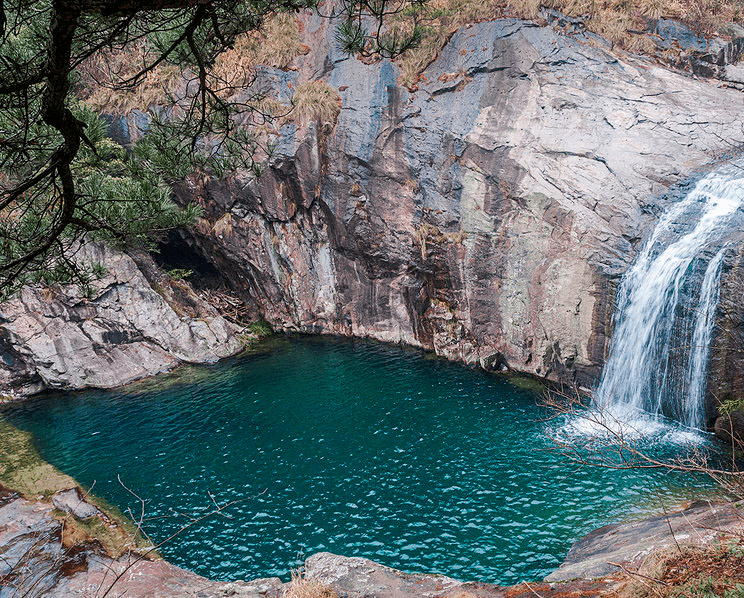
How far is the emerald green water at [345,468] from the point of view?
968 centimetres

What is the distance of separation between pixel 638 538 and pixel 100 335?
19843mm

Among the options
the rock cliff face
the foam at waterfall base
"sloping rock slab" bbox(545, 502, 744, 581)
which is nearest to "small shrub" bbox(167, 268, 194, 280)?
the rock cliff face

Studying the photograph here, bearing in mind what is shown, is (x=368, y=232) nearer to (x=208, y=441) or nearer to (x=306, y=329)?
(x=306, y=329)

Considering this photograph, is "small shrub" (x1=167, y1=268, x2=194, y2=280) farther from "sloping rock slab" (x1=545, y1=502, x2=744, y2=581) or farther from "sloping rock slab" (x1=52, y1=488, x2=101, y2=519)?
"sloping rock slab" (x1=545, y1=502, x2=744, y2=581)

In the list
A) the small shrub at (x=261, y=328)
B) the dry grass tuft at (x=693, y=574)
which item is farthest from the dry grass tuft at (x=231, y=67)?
the dry grass tuft at (x=693, y=574)

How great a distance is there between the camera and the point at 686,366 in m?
13.3

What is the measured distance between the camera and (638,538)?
802 centimetres

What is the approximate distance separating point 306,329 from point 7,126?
62.7ft

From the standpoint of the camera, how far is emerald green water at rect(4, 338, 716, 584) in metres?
9.68

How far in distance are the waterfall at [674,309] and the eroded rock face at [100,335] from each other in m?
15.9

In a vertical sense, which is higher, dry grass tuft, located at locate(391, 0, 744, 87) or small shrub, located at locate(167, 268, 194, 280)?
dry grass tuft, located at locate(391, 0, 744, 87)

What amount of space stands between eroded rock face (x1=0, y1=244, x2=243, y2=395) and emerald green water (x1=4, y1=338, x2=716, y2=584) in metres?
1.31

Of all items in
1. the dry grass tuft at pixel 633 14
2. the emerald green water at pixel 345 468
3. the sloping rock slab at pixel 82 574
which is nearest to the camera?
the sloping rock slab at pixel 82 574

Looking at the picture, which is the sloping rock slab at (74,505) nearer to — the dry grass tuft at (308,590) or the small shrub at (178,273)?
the dry grass tuft at (308,590)
